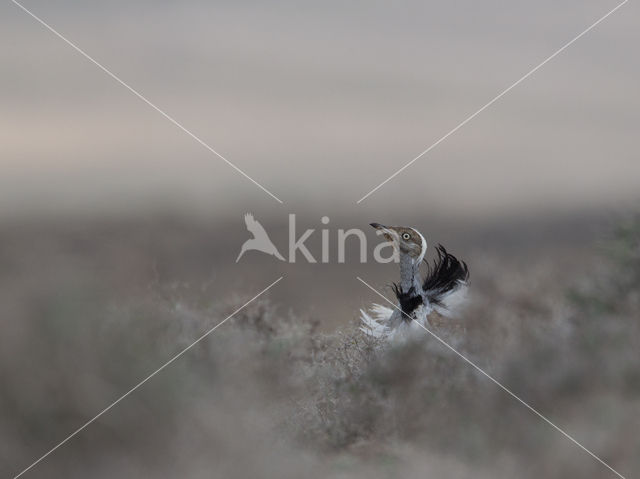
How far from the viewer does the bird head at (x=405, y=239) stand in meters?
4.60

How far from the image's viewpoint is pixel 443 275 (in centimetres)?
466

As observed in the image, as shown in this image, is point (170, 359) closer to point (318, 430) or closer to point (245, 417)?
point (245, 417)

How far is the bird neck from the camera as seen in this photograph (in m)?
4.60

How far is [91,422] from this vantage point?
4.36 m

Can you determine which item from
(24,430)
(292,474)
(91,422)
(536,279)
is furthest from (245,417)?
(536,279)

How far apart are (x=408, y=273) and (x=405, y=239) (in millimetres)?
158

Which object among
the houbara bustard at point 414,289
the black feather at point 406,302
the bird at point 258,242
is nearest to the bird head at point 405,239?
the houbara bustard at point 414,289

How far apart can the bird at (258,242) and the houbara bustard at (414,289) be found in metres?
0.49
